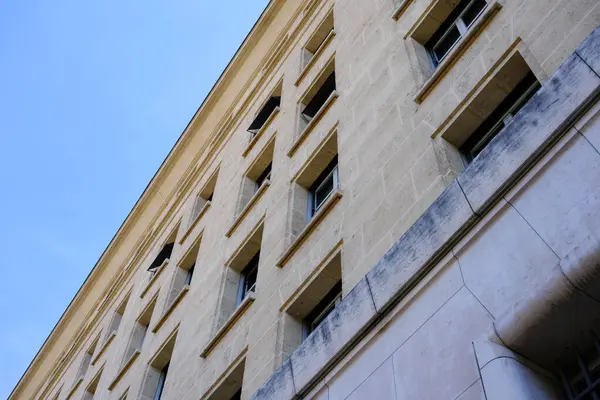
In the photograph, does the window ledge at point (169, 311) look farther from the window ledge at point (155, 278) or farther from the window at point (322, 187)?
the window at point (322, 187)

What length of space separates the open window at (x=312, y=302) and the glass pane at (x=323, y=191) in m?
3.23

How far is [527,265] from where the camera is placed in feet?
22.7

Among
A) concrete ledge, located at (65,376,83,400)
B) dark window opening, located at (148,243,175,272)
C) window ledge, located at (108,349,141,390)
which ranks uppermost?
dark window opening, located at (148,243,175,272)

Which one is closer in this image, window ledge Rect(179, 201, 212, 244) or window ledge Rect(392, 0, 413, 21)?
window ledge Rect(392, 0, 413, 21)

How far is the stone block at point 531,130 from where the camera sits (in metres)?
7.33

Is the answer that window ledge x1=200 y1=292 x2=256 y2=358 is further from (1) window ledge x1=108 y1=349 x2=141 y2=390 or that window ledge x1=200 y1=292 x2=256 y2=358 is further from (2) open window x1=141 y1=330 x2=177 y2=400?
(1) window ledge x1=108 y1=349 x2=141 y2=390

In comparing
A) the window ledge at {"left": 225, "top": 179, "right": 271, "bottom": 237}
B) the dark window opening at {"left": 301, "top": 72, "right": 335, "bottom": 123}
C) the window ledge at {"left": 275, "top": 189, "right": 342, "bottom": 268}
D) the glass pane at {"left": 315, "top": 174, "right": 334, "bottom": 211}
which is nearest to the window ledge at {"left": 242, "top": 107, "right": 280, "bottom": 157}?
the dark window opening at {"left": 301, "top": 72, "right": 335, "bottom": 123}

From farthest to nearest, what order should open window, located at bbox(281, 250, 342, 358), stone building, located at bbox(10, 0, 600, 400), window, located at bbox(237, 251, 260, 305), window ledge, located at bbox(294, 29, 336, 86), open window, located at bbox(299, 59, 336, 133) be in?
1. window ledge, located at bbox(294, 29, 336, 86)
2. open window, located at bbox(299, 59, 336, 133)
3. window, located at bbox(237, 251, 260, 305)
4. open window, located at bbox(281, 250, 342, 358)
5. stone building, located at bbox(10, 0, 600, 400)

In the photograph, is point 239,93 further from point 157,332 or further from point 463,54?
point 463,54

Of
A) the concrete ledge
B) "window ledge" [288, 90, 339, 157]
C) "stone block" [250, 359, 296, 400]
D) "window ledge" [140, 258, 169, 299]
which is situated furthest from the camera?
the concrete ledge

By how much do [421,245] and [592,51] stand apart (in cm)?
265

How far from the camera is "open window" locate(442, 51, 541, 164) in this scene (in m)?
11.1

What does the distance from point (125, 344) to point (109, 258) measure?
30.4 feet

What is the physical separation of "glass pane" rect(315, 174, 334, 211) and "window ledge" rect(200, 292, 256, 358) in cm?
255
